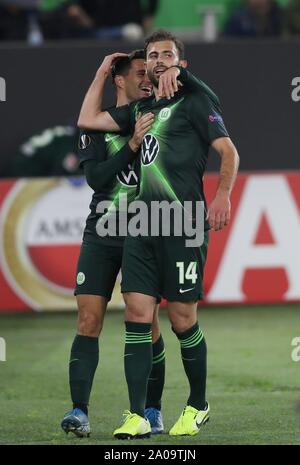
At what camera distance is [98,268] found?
6.67m

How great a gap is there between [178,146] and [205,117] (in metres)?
0.22

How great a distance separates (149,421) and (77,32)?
703cm

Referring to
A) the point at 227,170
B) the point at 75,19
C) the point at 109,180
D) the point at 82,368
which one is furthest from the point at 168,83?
the point at 75,19

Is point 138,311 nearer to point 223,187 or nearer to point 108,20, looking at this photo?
point 223,187

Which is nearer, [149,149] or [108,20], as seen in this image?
[149,149]

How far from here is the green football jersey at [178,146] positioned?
6.39 meters

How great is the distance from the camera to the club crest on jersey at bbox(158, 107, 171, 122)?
6430 mm

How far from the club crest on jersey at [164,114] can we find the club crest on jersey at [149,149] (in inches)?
4.3

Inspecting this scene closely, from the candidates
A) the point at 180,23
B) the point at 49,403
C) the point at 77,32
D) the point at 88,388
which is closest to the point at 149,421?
the point at 88,388

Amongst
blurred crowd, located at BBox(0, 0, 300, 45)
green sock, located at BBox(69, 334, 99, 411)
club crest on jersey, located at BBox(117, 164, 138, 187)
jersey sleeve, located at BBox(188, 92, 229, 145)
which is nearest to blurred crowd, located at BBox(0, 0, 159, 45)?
blurred crowd, located at BBox(0, 0, 300, 45)

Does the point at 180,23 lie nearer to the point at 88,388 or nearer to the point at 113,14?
the point at 113,14

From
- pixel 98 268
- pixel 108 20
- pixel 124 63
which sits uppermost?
pixel 108 20

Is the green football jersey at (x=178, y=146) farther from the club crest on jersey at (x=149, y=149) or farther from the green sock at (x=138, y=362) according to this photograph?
the green sock at (x=138, y=362)

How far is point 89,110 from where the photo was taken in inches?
264
